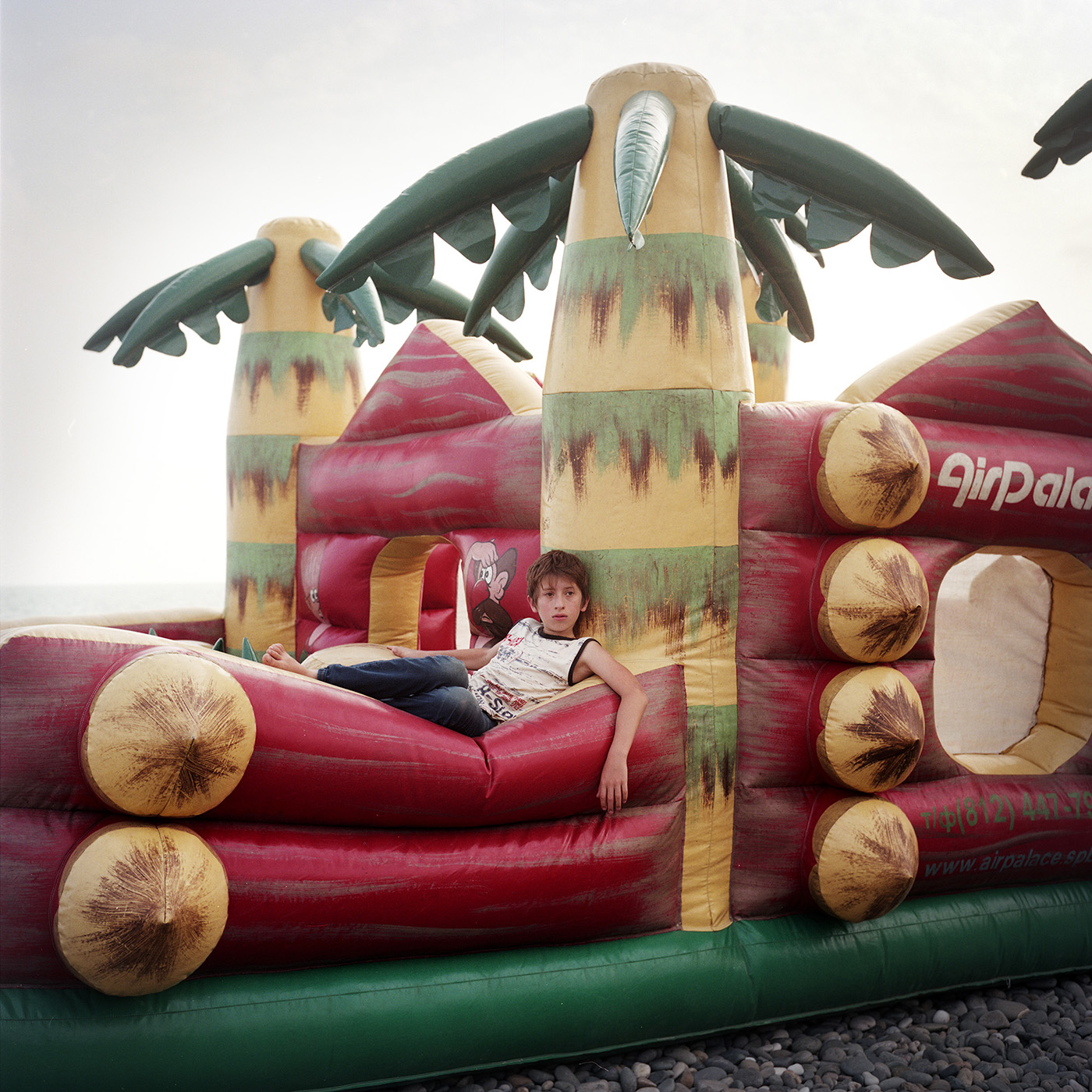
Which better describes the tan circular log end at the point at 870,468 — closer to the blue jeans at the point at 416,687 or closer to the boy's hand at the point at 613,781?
the boy's hand at the point at 613,781

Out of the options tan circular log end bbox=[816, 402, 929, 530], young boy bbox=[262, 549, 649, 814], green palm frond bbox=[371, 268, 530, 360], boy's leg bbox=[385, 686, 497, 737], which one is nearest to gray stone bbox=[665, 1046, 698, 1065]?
young boy bbox=[262, 549, 649, 814]

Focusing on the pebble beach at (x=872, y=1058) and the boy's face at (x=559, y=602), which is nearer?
the pebble beach at (x=872, y=1058)

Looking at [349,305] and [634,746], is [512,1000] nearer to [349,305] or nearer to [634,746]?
[634,746]

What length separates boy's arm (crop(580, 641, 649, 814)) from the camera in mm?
1908

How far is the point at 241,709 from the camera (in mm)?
1570

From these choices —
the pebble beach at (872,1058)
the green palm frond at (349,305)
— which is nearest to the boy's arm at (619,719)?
the pebble beach at (872,1058)

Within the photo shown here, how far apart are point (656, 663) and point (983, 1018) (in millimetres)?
1142

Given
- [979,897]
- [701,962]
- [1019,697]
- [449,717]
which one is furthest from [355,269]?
[1019,697]

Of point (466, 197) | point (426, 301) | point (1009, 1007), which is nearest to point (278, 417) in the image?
point (426, 301)

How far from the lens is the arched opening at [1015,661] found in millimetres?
2584

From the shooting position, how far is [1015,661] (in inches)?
122

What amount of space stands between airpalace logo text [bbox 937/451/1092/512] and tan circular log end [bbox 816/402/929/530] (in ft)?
0.79

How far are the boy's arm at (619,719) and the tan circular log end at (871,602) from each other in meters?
0.45

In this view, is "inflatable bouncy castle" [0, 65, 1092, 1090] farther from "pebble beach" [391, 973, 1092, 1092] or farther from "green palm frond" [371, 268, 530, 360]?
"green palm frond" [371, 268, 530, 360]
